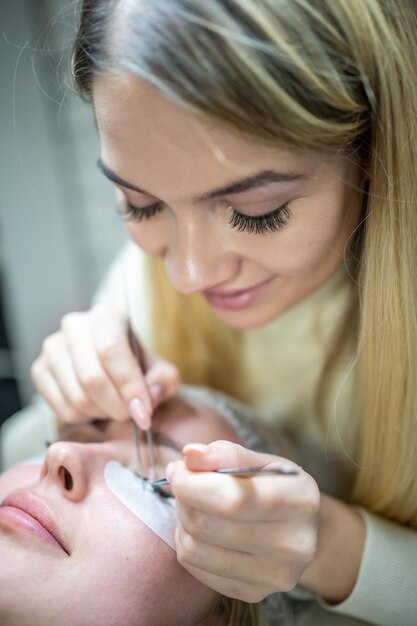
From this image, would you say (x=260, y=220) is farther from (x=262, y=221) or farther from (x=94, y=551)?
(x=94, y=551)

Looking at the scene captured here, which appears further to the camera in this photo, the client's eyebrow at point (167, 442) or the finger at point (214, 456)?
the client's eyebrow at point (167, 442)

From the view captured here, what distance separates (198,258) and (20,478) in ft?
1.35

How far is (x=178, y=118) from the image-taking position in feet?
2.21

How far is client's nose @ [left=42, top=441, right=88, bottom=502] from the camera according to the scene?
827 mm

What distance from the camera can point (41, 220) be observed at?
1900 millimetres

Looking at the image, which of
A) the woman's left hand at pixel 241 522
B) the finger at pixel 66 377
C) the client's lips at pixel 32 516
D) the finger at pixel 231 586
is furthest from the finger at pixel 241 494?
the finger at pixel 66 377

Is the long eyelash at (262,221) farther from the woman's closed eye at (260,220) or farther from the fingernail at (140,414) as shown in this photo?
the fingernail at (140,414)

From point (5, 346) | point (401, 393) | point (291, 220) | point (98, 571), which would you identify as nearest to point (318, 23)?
point (291, 220)

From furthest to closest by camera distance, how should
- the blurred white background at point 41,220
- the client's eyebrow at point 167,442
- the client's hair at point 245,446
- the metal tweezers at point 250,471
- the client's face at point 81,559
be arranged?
the blurred white background at point 41,220 < the client's eyebrow at point 167,442 < the client's hair at point 245,446 < the client's face at point 81,559 < the metal tweezers at point 250,471

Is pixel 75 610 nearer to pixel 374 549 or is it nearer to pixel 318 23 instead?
pixel 374 549

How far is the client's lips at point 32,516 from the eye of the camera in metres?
0.79

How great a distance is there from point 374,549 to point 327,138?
59 cm

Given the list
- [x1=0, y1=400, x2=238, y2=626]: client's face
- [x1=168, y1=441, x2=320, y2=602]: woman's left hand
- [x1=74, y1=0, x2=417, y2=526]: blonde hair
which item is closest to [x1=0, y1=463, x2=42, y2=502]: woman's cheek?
[x1=0, y1=400, x2=238, y2=626]: client's face

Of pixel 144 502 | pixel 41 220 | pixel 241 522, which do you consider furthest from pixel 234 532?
pixel 41 220
